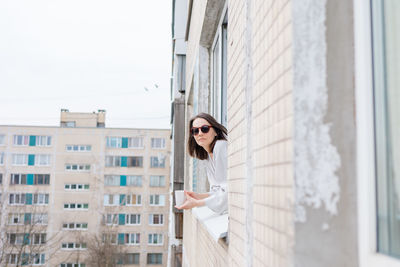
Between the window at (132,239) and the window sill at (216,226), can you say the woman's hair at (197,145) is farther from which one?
the window at (132,239)

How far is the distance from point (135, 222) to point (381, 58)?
5161 centimetres

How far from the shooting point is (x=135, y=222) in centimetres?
5106

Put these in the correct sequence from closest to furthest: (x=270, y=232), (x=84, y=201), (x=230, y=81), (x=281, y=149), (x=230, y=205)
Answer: (x=281, y=149) < (x=270, y=232) < (x=230, y=205) < (x=230, y=81) < (x=84, y=201)

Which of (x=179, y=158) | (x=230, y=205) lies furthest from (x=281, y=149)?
(x=179, y=158)

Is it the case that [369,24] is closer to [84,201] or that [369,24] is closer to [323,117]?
[323,117]

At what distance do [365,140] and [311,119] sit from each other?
149 millimetres

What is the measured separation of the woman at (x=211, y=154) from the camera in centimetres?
293

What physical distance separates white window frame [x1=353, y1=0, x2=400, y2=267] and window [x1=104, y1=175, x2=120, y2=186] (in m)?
51.9

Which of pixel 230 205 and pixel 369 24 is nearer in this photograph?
pixel 369 24

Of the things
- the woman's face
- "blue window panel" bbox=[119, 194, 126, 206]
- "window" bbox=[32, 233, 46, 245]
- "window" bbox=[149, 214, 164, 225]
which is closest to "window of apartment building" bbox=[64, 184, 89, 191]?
"blue window panel" bbox=[119, 194, 126, 206]

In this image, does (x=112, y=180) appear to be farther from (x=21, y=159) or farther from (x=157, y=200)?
(x=21, y=159)

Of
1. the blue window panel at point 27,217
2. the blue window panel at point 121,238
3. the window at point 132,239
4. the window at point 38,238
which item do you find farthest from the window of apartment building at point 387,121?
the window at point 132,239

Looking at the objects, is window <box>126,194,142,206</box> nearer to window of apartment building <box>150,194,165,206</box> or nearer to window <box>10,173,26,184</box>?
window of apartment building <box>150,194,165,206</box>

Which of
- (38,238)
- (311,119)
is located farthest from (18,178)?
(311,119)
